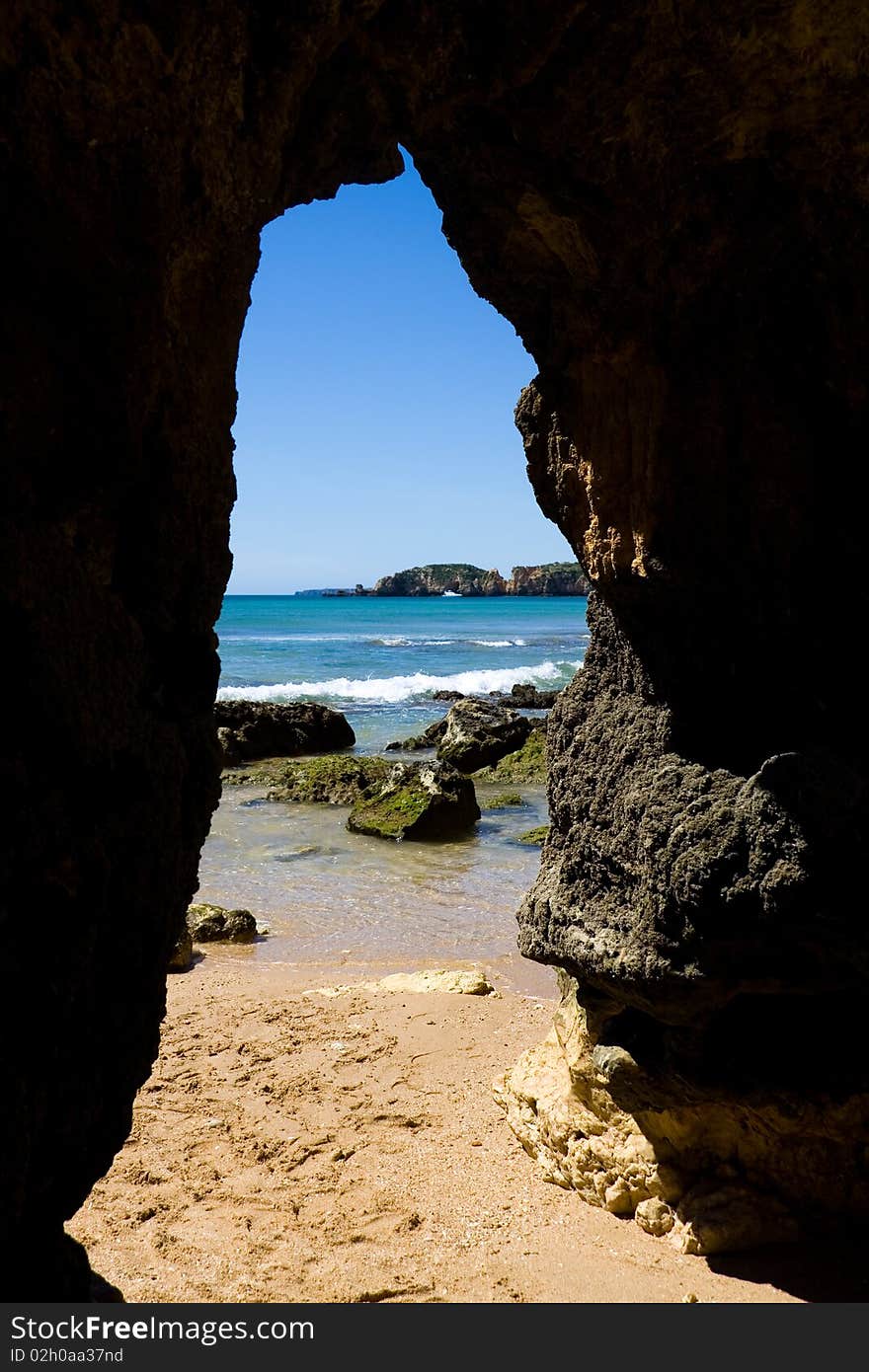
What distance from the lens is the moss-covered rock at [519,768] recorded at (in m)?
15.7

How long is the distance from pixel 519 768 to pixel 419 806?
3.97 meters

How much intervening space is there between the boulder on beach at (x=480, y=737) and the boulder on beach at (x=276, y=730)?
7.65ft

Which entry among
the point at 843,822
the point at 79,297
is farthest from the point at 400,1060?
the point at 79,297

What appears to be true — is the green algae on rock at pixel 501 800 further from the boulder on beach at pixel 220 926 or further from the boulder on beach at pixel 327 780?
the boulder on beach at pixel 220 926

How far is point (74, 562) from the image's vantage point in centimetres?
266

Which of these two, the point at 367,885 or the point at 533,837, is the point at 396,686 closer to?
the point at 533,837

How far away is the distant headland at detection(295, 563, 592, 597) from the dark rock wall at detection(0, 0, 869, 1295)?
339ft

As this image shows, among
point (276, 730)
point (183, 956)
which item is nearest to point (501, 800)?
point (276, 730)

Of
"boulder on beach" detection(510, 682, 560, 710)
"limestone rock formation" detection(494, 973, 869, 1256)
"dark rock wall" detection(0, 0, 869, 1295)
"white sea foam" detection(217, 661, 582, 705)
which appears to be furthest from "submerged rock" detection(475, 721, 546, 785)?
→ "white sea foam" detection(217, 661, 582, 705)

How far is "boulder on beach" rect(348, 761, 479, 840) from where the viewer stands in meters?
12.1

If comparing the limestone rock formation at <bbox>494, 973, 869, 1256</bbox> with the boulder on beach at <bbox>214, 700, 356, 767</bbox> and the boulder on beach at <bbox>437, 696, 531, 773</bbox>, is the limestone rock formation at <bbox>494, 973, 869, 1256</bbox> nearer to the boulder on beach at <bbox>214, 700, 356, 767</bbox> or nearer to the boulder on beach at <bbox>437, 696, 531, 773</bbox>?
the boulder on beach at <bbox>437, 696, 531, 773</bbox>

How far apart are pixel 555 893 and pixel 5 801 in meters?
2.49

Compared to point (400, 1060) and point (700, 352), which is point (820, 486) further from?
point (400, 1060)

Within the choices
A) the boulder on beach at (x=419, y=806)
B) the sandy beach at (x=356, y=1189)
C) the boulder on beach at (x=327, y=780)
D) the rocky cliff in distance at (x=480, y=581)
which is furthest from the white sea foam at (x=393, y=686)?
the rocky cliff in distance at (x=480, y=581)
